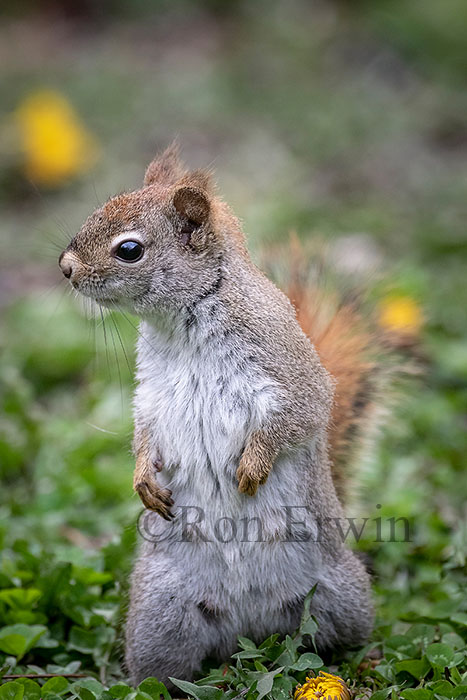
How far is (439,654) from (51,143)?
4902 millimetres

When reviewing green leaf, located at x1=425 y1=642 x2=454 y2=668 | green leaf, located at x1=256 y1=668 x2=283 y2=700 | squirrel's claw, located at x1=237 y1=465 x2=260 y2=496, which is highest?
squirrel's claw, located at x1=237 y1=465 x2=260 y2=496

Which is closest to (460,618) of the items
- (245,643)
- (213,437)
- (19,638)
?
(245,643)

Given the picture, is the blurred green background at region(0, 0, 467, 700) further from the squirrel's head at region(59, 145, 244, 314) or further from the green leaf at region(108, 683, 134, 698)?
the green leaf at region(108, 683, 134, 698)

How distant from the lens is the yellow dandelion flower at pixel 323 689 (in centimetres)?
218

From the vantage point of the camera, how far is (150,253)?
2316 mm

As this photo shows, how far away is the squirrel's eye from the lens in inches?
90.9

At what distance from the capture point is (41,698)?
7.52 feet

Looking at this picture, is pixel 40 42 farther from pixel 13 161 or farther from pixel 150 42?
pixel 13 161

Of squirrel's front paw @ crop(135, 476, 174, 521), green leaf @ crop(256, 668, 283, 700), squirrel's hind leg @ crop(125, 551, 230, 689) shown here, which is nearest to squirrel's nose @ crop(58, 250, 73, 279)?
squirrel's front paw @ crop(135, 476, 174, 521)

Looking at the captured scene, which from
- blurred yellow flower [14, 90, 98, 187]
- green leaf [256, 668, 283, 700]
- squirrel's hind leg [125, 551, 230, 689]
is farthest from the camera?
blurred yellow flower [14, 90, 98, 187]

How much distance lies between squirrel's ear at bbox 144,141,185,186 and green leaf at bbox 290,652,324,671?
1282 mm

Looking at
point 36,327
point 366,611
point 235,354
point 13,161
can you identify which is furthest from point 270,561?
point 13,161

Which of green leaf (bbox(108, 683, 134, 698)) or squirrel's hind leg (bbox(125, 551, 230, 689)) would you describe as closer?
green leaf (bbox(108, 683, 134, 698))

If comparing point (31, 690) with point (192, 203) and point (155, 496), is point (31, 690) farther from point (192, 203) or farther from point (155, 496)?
point (192, 203)
